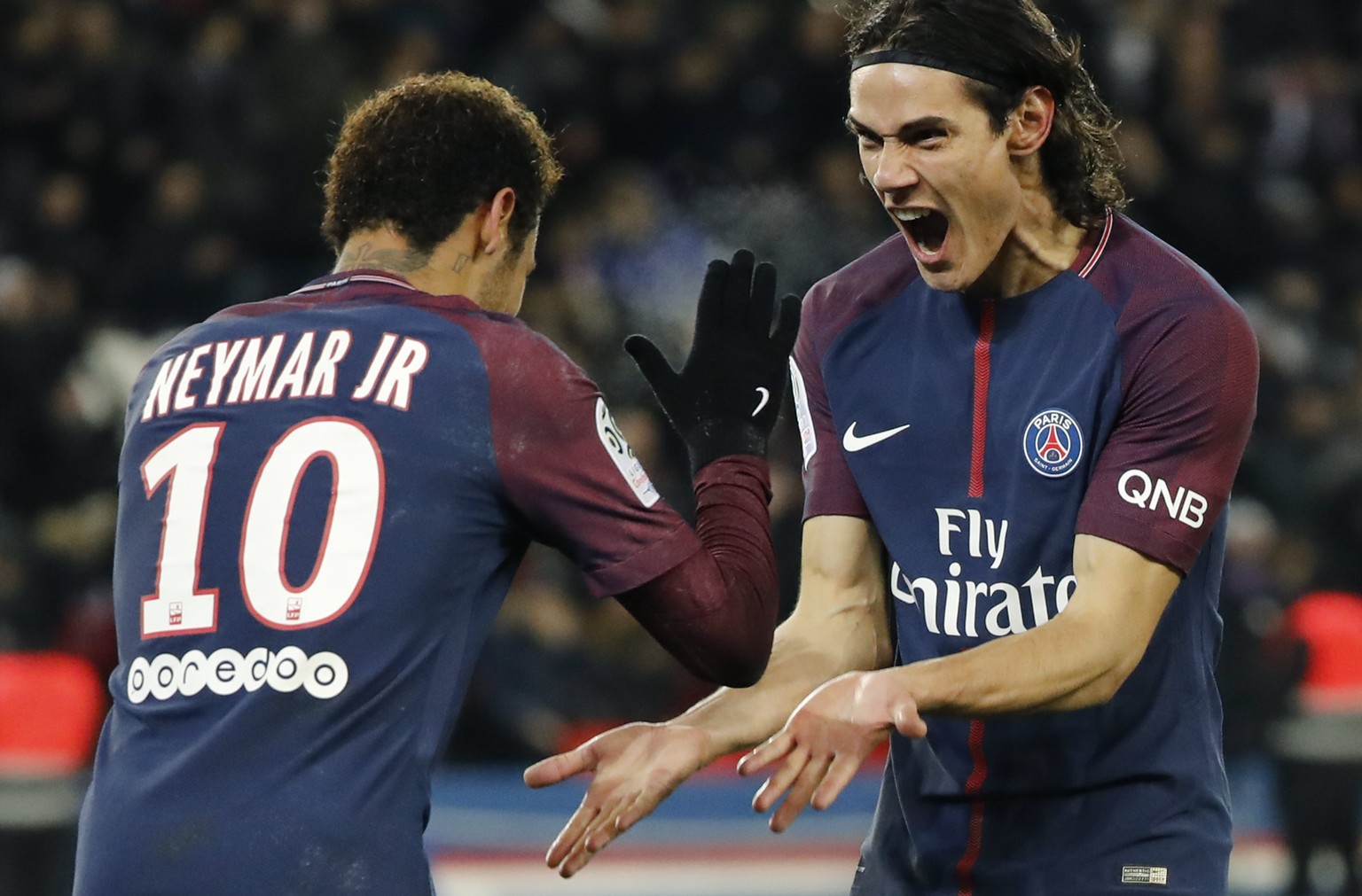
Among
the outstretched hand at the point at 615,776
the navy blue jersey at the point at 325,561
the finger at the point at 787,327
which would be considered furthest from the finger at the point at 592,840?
the finger at the point at 787,327

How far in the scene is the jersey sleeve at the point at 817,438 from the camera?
3.77 meters

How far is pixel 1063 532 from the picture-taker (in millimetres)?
3500

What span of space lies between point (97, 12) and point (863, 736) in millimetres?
9326

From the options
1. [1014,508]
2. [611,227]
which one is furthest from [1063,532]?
[611,227]

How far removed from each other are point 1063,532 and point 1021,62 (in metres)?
0.83

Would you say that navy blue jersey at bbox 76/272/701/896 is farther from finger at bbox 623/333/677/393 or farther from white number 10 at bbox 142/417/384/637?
finger at bbox 623/333/677/393

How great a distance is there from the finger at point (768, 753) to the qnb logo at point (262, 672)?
63 centimetres

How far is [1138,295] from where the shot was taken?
11.5ft

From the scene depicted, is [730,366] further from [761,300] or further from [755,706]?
[755,706]

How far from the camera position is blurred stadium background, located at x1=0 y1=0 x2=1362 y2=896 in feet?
31.3

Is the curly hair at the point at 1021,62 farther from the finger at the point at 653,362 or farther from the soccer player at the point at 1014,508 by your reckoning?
the finger at the point at 653,362

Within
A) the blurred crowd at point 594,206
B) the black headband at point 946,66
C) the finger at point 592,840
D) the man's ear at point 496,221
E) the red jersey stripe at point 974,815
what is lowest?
the blurred crowd at point 594,206

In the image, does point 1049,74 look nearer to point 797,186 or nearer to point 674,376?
point 674,376

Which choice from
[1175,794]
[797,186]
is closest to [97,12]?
[797,186]
